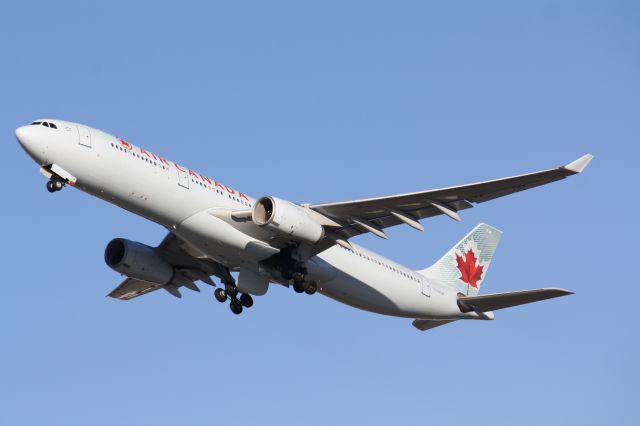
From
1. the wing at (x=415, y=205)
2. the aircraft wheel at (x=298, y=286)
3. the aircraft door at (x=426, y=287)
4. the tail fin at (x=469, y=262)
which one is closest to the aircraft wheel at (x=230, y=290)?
the aircraft wheel at (x=298, y=286)

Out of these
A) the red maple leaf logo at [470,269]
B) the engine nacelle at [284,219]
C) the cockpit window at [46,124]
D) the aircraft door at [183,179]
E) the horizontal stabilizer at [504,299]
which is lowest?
the horizontal stabilizer at [504,299]

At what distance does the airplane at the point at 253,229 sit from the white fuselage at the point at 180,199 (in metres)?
0.03

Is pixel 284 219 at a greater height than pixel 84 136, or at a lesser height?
lesser

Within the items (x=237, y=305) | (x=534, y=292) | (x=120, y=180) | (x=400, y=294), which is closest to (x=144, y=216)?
(x=120, y=180)

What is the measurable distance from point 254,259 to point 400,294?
605 cm

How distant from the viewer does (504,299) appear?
119ft

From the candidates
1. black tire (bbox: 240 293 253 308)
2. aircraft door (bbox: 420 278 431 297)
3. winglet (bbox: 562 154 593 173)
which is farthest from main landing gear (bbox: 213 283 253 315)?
winglet (bbox: 562 154 593 173)

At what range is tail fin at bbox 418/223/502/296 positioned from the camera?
40344 mm

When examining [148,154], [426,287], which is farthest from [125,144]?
[426,287]

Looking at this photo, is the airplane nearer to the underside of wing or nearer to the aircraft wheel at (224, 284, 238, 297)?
the aircraft wheel at (224, 284, 238, 297)

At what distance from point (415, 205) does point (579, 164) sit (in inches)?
228

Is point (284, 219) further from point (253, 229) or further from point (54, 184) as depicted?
point (54, 184)

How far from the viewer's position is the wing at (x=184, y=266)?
36031 mm

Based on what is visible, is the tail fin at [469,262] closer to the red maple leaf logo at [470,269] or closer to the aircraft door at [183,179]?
the red maple leaf logo at [470,269]
